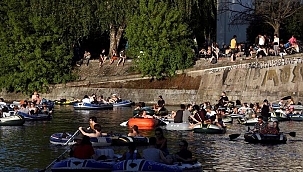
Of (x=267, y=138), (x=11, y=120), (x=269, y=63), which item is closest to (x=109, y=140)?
(x=267, y=138)

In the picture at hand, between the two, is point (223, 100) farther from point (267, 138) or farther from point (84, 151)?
point (84, 151)

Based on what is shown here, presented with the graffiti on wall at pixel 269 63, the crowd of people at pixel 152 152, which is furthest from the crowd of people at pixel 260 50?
the crowd of people at pixel 152 152

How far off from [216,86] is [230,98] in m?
1.65

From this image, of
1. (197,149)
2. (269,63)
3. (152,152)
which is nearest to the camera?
(152,152)

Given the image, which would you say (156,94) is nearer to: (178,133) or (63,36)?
(63,36)

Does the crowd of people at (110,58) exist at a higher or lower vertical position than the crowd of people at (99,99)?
higher

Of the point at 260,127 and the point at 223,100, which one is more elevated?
the point at 223,100

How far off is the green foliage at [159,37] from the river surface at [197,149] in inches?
788

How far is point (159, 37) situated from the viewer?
231 ft

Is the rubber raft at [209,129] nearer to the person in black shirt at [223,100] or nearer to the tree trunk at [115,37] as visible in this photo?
the person in black shirt at [223,100]

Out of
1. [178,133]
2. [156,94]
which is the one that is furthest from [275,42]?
[178,133]

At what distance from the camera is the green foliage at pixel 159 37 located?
69.5 metres

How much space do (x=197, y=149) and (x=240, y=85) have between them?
28.7 meters

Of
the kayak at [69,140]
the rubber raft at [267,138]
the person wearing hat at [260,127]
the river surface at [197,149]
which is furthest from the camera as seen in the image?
the person wearing hat at [260,127]
